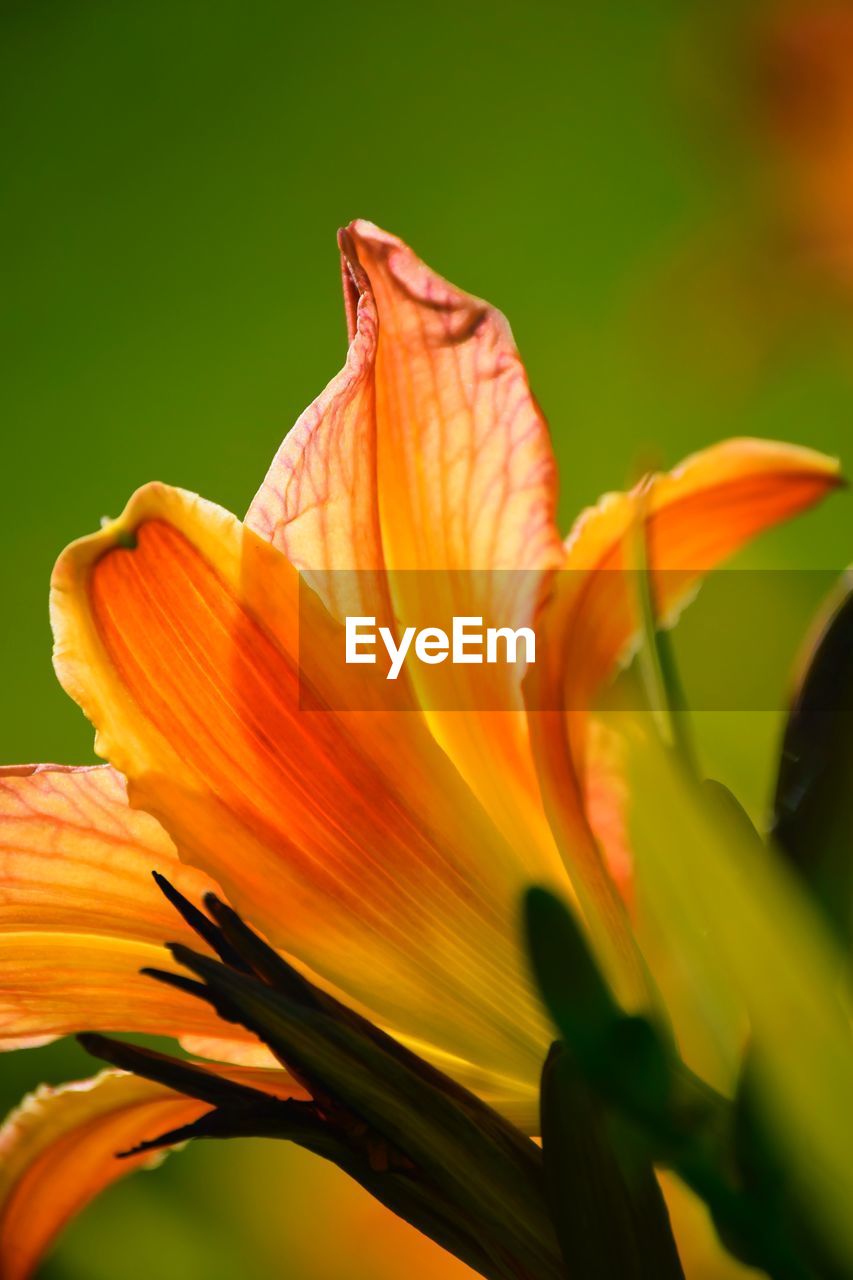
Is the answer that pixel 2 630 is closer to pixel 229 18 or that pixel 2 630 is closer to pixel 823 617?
pixel 229 18

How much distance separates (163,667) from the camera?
0.76 ft

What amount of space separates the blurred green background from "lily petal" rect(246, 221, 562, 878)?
0.27m

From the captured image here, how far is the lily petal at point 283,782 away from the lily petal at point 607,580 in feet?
0.05

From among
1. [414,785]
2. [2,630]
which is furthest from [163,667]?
[2,630]

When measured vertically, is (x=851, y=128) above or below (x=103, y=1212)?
above

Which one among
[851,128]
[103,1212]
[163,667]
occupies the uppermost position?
[851,128]

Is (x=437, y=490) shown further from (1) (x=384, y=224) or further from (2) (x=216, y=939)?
(1) (x=384, y=224)

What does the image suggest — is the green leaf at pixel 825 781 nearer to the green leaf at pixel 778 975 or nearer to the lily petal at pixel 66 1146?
the green leaf at pixel 778 975

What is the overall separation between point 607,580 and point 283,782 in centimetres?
7

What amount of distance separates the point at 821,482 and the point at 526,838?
9 centimetres

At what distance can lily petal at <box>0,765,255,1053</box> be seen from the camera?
25cm

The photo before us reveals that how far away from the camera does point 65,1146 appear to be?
28 centimetres


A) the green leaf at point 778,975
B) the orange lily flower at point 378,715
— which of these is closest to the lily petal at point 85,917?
the orange lily flower at point 378,715

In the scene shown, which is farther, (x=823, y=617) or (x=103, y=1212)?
Result: (x=103, y=1212)
